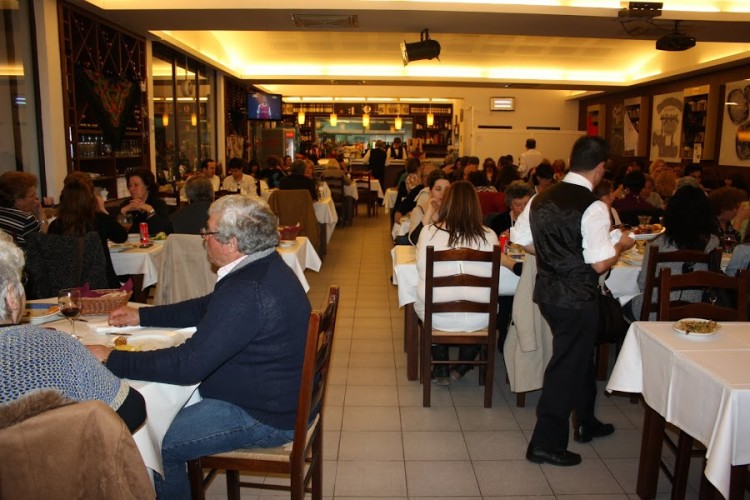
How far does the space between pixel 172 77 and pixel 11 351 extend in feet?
28.5

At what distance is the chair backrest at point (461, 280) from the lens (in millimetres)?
3434

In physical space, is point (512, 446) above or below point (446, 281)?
below

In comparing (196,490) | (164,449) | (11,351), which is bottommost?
(196,490)

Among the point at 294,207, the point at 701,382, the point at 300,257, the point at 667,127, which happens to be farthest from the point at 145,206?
the point at 667,127

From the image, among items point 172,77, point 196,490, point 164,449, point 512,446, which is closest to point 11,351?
point 164,449

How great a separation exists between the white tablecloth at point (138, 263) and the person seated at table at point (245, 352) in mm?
2469

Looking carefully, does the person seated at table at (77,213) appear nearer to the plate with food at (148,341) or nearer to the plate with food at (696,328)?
the plate with food at (148,341)

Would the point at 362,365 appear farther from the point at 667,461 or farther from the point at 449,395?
the point at 667,461

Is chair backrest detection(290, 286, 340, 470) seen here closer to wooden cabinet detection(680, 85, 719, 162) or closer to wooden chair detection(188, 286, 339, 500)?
wooden chair detection(188, 286, 339, 500)

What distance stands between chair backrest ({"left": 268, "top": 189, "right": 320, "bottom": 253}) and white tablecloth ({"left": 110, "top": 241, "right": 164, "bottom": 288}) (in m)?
3.15

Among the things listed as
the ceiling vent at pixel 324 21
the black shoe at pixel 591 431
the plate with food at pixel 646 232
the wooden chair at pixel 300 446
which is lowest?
the black shoe at pixel 591 431

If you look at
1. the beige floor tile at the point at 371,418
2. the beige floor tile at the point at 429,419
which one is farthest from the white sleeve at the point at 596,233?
the beige floor tile at the point at 371,418

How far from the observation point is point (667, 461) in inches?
120

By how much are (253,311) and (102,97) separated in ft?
18.0
